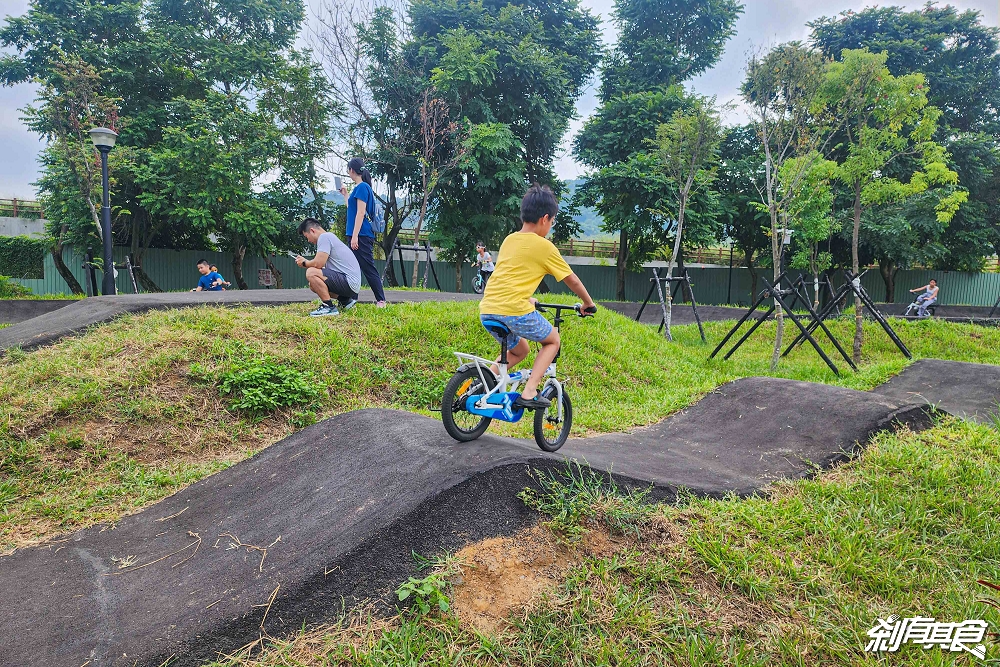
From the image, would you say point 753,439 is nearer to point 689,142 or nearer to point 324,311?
point 324,311

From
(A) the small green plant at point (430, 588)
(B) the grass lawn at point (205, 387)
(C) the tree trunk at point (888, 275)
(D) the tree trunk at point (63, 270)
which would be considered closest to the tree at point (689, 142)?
(B) the grass lawn at point (205, 387)

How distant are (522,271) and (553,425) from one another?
46.9 inches

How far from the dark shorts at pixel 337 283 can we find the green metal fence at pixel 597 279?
10.7m

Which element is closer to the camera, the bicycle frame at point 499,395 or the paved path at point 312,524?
the paved path at point 312,524

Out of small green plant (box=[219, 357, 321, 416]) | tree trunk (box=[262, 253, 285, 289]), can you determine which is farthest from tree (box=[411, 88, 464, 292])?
small green plant (box=[219, 357, 321, 416])

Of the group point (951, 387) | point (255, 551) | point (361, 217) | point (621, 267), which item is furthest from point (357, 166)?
point (621, 267)

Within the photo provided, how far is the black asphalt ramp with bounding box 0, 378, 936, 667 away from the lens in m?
2.60

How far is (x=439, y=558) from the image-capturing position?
275cm

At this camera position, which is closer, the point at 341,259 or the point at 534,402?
the point at 534,402

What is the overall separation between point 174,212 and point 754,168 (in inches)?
800

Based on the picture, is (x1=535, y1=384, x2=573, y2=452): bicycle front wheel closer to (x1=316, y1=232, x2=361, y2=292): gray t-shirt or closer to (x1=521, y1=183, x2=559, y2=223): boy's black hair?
(x1=521, y1=183, x2=559, y2=223): boy's black hair

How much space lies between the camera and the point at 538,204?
11.6ft

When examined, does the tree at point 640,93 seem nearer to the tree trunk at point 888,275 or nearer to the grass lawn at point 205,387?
the tree trunk at point 888,275

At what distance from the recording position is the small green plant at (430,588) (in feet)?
8.29
